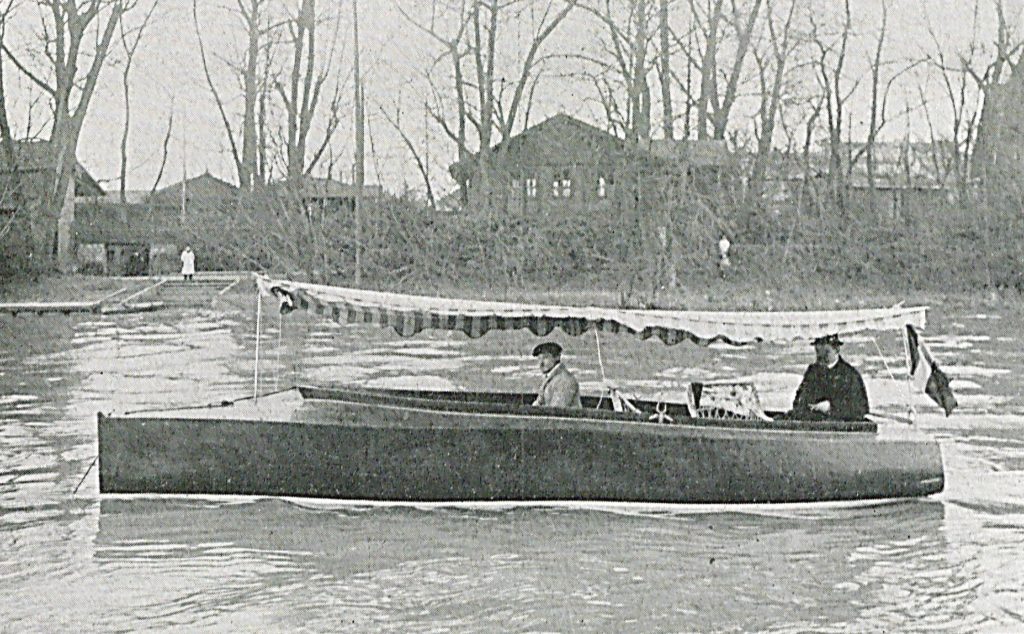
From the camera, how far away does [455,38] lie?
53.8 metres

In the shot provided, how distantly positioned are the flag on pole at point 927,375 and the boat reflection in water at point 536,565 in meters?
1.01

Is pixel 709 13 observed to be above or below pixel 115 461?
above

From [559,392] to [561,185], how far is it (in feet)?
150

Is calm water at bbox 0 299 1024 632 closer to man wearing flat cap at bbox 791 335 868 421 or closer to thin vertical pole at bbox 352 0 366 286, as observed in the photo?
man wearing flat cap at bbox 791 335 868 421

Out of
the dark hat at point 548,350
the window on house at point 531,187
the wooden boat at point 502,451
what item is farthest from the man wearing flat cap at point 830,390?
the window on house at point 531,187

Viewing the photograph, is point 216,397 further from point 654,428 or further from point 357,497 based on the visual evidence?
point 654,428

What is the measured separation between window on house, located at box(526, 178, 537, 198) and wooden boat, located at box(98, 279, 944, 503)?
4524 centimetres

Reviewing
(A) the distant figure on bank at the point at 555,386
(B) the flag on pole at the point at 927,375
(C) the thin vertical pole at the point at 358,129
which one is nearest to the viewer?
(A) the distant figure on bank at the point at 555,386

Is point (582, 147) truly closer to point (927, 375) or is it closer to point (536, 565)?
point (927, 375)

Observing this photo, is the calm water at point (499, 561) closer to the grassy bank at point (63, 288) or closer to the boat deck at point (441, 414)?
the boat deck at point (441, 414)

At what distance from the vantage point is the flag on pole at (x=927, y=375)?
43.2 ft

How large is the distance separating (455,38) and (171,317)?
19.6 metres

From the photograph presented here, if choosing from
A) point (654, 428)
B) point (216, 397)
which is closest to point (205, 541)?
point (654, 428)

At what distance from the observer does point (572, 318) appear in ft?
42.7
